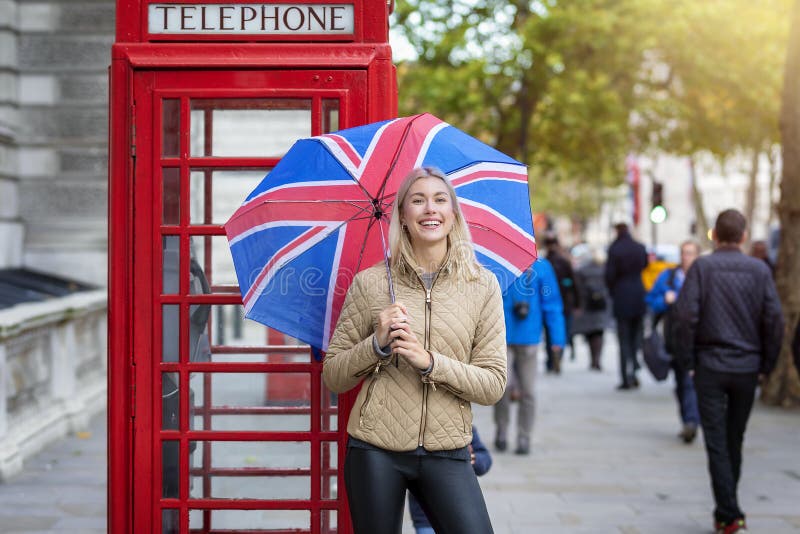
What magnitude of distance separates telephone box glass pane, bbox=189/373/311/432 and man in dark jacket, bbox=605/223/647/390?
368 inches

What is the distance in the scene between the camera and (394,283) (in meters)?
3.49

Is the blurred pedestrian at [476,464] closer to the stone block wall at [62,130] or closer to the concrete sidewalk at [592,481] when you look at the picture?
the concrete sidewalk at [592,481]

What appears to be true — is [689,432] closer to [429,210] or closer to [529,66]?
[429,210]

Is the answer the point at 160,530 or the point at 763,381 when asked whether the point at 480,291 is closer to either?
the point at 160,530

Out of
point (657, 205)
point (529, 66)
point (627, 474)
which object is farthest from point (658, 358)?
point (529, 66)

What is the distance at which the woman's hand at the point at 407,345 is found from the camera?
328 cm

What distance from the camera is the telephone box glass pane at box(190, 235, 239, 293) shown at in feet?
13.9

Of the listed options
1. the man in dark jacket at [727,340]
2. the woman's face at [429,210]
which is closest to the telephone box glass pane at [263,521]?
the woman's face at [429,210]

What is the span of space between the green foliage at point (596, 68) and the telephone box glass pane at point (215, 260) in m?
16.0

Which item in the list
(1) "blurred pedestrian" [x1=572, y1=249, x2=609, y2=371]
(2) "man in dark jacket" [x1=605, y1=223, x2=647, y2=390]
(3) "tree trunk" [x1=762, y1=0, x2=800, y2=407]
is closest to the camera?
(3) "tree trunk" [x1=762, y1=0, x2=800, y2=407]

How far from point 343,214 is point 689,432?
6638 mm

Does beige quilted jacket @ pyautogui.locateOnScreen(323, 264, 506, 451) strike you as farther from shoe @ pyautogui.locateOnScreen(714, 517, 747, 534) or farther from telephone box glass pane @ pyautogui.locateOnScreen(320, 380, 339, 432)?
shoe @ pyautogui.locateOnScreen(714, 517, 747, 534)

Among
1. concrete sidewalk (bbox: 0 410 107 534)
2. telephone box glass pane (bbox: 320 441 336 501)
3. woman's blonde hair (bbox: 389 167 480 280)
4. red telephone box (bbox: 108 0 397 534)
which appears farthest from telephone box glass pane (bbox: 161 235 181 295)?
concrete sidewalk (bbox: 0 410 107 534)

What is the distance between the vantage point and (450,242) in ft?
11.6
